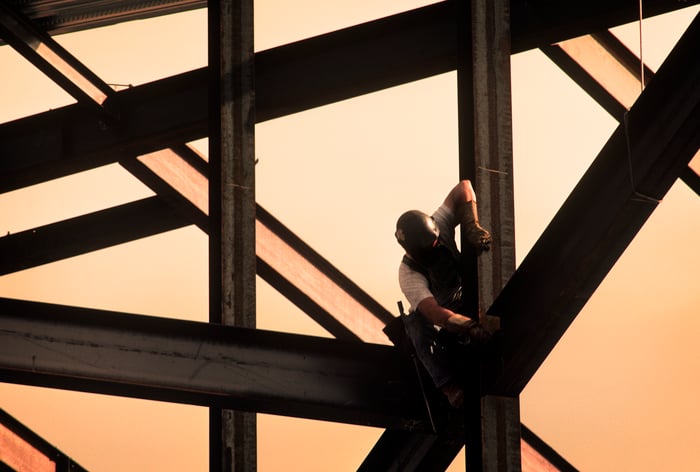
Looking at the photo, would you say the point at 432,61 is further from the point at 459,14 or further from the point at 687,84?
the point at 687,84

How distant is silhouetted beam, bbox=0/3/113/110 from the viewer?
1211 cm

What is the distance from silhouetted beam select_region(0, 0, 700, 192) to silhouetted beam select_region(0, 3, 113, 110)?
0.15m

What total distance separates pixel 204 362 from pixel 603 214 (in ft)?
7.83

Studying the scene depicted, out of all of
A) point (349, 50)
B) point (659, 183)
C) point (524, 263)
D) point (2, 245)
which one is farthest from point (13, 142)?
point (659, 183)

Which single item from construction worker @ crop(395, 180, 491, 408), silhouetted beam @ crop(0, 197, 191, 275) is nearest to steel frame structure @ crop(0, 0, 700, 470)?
construction worker @ crop(395, 180, 491, 408)

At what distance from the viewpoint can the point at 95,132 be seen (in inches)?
481

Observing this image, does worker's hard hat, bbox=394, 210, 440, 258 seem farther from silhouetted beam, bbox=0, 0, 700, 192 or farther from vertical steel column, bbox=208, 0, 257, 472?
vertical steel column, bbox=208, 0, 257, 472

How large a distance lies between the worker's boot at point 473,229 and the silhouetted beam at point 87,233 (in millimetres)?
4605

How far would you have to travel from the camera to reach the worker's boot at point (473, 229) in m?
8.59

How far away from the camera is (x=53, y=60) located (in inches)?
483

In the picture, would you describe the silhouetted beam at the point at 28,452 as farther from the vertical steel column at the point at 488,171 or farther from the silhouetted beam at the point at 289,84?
the vertical steel column at the point at 488,171

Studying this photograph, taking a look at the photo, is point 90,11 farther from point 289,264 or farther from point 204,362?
point 204,362

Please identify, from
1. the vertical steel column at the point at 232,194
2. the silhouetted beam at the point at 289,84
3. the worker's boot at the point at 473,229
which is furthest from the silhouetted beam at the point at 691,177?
the vertical steel column at the point at 232,194

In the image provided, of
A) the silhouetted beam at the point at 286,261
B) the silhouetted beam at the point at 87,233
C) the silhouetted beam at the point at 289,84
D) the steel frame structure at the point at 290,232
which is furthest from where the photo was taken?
the silhouetted beam at the point at 87,233
